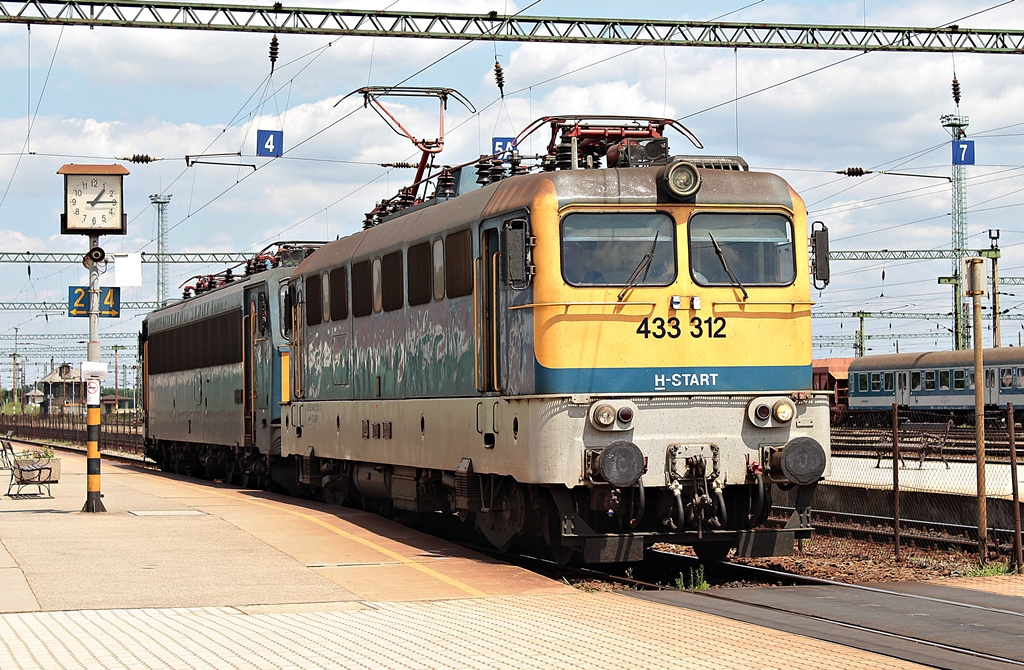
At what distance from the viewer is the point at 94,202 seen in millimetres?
18609

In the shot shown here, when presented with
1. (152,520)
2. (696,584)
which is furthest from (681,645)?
(152,520)

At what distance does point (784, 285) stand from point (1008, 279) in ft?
206

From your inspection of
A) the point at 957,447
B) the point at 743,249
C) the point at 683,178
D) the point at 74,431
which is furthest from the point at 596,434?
the point at 74,431

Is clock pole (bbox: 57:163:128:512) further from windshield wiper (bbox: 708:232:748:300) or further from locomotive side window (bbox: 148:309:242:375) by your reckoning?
windshield wiper (bbox: 708:232:748:300)

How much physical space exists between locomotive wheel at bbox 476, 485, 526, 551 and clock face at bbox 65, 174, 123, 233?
740 cm

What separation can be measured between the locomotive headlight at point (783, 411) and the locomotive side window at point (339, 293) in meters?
6.95

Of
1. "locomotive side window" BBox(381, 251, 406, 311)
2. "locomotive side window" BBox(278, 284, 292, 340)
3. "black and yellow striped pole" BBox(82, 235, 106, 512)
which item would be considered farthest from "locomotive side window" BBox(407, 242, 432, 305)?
"locomotive side window" BBox(278, 284, 292, 340)

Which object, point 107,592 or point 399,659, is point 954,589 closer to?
point 399,659

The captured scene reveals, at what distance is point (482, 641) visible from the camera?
9.00 meters

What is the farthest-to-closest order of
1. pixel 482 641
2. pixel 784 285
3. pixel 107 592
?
pixel 784 285
pixel 107 592
pixel 482 641

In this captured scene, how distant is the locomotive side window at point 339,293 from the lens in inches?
706

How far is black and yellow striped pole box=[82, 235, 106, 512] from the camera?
17.9 metres

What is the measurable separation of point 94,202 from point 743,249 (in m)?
9.67

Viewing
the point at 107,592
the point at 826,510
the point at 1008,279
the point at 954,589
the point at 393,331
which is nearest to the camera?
the point at 107,592
